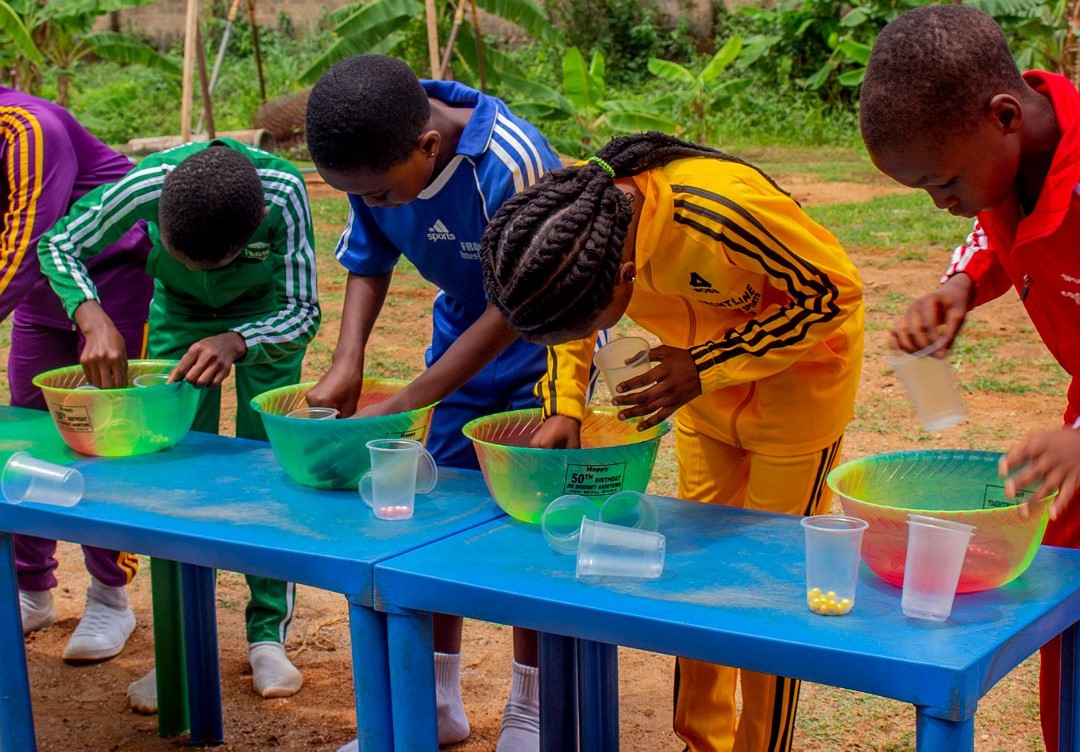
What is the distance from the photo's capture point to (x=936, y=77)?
1.88 m

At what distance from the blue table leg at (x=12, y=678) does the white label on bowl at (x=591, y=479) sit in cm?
114

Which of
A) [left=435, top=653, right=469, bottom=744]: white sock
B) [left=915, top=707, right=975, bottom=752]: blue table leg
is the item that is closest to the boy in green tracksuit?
[left=435, top=653, right=469, bottom=744]: white sock

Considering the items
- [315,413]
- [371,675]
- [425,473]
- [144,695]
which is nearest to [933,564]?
[371,675]

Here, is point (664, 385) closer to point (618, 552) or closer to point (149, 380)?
point (618, 552)

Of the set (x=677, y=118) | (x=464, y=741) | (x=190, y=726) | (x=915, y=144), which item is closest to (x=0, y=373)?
(x=190, y=726)

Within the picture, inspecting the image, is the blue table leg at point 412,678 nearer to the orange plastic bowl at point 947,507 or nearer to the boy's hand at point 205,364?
the orange plastic bowl at point 947,507

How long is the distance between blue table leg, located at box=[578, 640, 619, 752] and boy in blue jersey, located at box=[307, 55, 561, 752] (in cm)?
48

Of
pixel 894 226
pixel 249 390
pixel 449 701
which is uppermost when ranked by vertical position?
pixel 249 390

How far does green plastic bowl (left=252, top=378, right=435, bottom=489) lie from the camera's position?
7.66 feet

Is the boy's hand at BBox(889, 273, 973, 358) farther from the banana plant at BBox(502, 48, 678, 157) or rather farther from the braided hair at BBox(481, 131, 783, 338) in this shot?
the banana plant at BBox(502, 48, 678, 157)

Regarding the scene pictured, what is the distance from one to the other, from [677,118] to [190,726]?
11024mm

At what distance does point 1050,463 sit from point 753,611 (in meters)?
0.46

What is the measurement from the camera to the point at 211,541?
82.9 inches

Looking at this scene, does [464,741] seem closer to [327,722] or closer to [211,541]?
[327,722]
